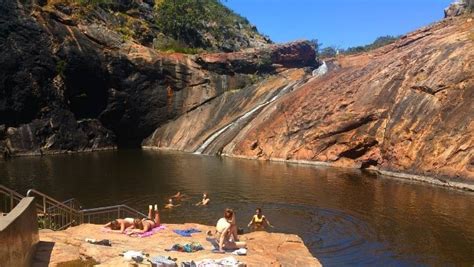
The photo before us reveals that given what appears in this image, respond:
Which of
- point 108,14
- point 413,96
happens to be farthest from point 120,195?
point 108,14

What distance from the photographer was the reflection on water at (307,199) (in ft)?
79.9

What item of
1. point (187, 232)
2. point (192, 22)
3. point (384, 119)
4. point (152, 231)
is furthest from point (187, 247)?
point (192, 22)

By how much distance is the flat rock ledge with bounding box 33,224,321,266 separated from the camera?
1422 centimetres

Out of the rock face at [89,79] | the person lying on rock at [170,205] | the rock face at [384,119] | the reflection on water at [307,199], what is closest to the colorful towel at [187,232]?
the reflection on water at [307,199]

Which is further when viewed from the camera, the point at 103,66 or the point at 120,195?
the point at 103,66

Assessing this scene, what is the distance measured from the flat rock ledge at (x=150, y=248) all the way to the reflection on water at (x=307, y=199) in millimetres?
3328

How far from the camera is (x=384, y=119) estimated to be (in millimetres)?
52281

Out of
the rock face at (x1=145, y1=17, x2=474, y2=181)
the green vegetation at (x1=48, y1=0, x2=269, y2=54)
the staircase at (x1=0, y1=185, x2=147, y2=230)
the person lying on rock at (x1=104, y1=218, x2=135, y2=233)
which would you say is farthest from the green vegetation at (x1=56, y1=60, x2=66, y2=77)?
the person lying on rock at (x1=104, y1=218, x2=135, y2=233)

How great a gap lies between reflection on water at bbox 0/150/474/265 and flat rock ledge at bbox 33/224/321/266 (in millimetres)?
3328

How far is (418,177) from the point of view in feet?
142

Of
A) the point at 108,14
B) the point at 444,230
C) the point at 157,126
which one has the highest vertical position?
the point at 108,14

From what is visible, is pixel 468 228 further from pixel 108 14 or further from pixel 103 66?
pixel 108 14

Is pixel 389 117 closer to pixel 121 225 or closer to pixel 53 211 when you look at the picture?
pixel 121 225

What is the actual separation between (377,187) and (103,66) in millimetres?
46102
